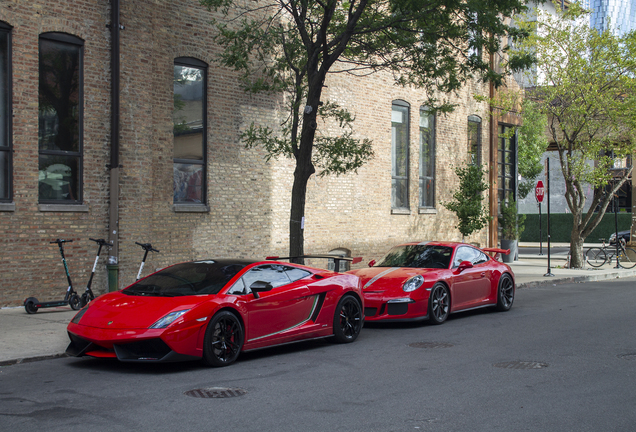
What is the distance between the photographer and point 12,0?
40.8 ft

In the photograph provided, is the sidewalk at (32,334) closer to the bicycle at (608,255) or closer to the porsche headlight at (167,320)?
the porsche headlight at (167,320)

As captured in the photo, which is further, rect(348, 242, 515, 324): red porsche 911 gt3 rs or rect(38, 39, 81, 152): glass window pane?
rect(38, 39, 81, 152): glass window pane

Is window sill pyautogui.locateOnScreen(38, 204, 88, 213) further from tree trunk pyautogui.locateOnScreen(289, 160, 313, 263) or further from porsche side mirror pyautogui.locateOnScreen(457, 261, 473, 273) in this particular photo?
porsche side mirror pyautogui.locateOnScreen(457, 261, 473, 273)

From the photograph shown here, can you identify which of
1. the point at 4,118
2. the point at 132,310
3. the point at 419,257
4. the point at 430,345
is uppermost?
the point at 4,118

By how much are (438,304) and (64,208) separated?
7518mm

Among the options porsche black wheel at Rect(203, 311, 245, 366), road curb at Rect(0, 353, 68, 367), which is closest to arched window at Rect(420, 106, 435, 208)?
porsche black wheel at Rect(203, 311, 245, 366)

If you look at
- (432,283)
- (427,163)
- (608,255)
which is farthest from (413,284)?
(608,255)

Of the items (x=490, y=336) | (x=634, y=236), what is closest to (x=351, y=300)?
(x=490, y=336)

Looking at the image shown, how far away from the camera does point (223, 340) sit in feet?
25.8

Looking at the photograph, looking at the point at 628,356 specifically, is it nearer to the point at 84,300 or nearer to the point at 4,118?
the point at 84,300

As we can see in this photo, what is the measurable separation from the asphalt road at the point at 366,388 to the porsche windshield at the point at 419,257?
2220 millimetres

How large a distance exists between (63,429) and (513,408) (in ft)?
12.6

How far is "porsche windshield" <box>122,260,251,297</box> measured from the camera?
820 cm

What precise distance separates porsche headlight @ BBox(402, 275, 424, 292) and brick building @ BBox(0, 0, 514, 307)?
19.7 feet
